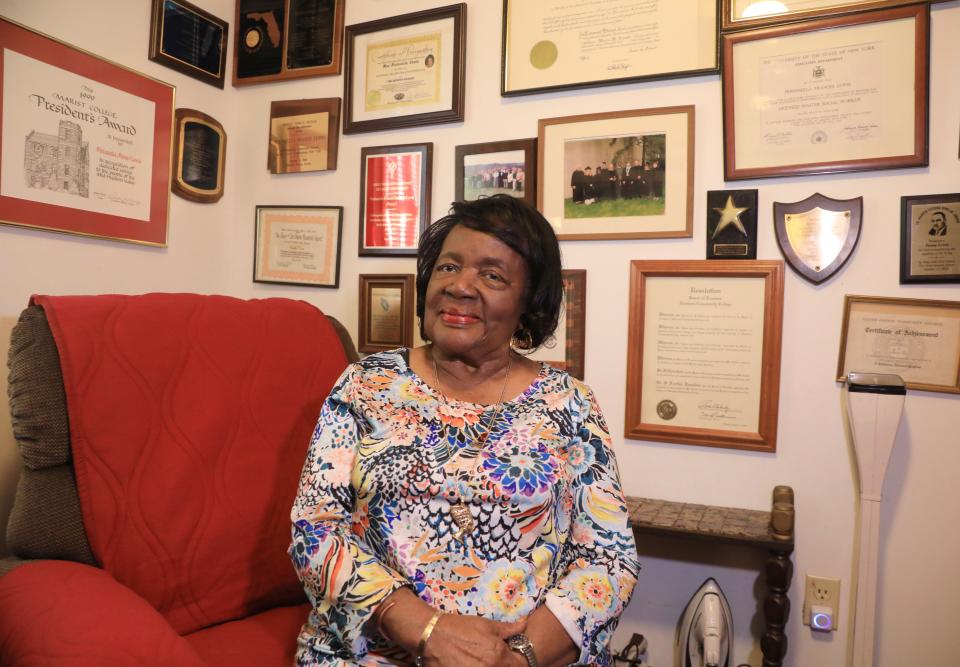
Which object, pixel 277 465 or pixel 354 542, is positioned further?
pixel 277 465

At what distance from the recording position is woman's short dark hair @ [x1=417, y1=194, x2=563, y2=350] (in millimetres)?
1259

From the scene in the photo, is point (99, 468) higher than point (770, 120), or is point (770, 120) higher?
point (770, 120)

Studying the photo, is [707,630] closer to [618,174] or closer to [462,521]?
[462,521]

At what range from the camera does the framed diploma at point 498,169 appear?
5.99ft

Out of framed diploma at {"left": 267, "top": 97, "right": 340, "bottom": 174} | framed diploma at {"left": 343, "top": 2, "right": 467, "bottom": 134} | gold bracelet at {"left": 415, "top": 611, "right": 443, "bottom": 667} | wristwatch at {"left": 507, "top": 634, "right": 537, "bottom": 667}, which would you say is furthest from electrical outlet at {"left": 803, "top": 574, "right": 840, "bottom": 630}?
framed diploma at {"left": 267, "top": 97, "right": 340, "bottom": 174}

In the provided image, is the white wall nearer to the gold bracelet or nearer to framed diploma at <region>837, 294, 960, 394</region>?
framed diploma at <region>837, 294, 960, 394</region>

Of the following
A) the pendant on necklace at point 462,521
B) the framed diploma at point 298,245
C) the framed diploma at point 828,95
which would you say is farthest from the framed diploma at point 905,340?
the framed diploma at point 298,245

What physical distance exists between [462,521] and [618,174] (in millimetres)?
1040

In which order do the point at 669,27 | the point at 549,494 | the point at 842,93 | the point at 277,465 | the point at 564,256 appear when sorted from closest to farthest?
the point at 549,494
the point at 277,465
the point at 842,93
the point at 669,27
the point at 564,256

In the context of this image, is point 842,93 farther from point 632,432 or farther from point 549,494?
point 549,494

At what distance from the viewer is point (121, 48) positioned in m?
1.83

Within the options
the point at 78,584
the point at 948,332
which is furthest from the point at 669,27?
the point at 78,584

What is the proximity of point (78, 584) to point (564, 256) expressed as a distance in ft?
4.24

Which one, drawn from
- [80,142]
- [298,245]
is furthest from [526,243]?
[80,142]
